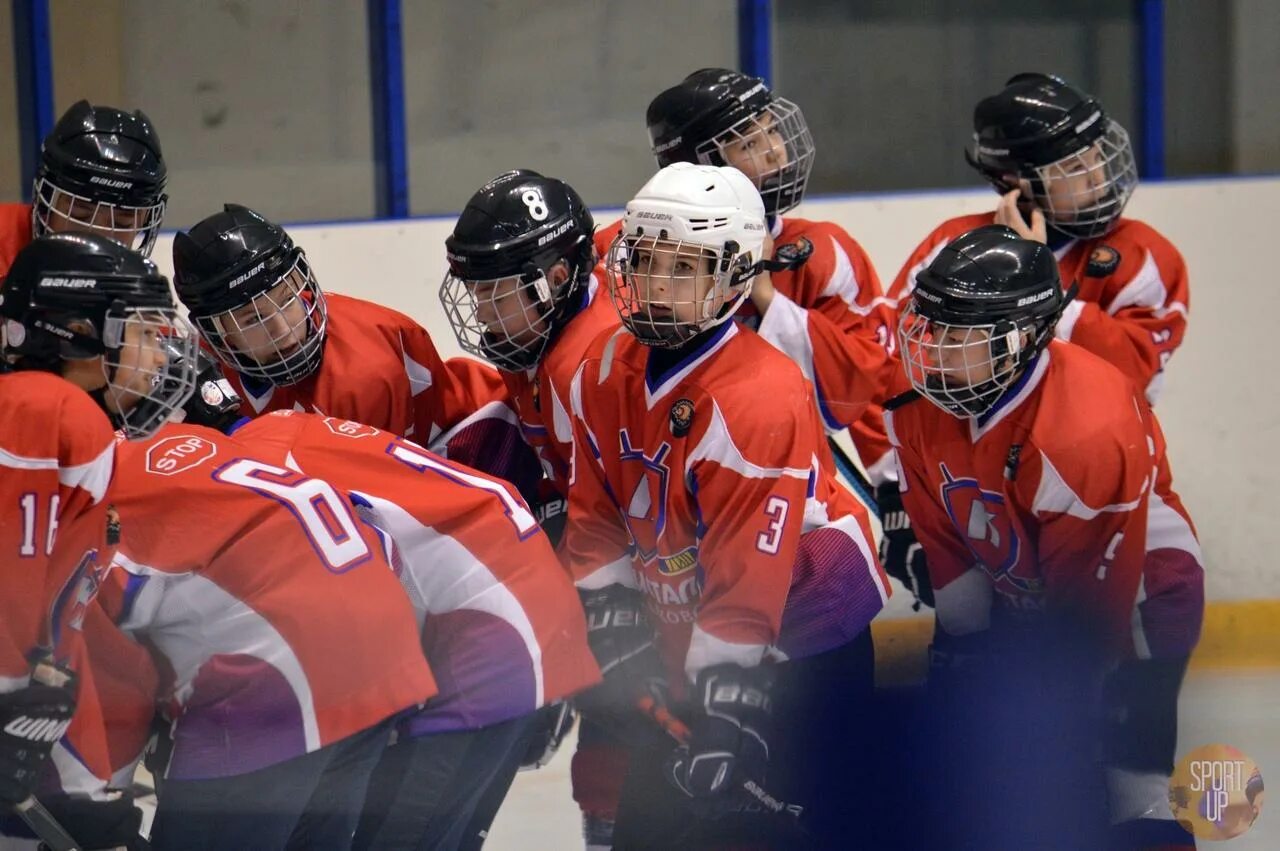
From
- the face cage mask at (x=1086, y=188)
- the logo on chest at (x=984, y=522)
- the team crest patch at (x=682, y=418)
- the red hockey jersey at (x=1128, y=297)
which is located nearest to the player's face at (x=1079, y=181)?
the face cage mask at (x=1086, y=188)

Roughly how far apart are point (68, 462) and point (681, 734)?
782 millimetres

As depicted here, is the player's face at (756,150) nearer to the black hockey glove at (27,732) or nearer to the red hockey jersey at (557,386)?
the red hockey jersey at (557,386)

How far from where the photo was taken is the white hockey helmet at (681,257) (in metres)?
2.05

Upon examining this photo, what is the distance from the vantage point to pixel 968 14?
4.02 metres

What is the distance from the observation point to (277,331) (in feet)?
7.46

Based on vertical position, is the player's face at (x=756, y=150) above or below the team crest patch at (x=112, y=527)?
above

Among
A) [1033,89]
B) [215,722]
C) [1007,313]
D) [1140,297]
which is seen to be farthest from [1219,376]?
[215,722]

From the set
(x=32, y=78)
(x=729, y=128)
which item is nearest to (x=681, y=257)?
(x=729, y=128)

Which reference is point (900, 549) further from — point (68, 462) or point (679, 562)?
point (68, 462)

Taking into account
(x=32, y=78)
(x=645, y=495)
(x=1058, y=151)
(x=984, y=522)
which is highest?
(x=32, y=78)

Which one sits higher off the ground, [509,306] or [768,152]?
[768,152]

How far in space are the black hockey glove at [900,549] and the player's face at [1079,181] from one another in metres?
0.57

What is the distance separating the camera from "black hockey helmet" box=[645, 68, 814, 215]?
8.53 feet

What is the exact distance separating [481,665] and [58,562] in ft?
1.66
